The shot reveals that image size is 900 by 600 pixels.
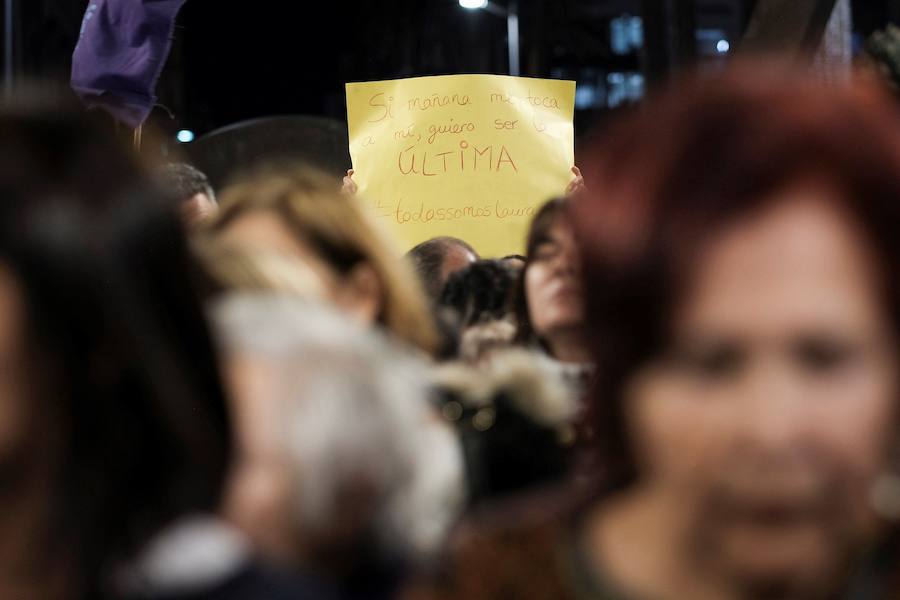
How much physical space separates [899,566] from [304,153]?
375 cm

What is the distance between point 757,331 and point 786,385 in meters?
0.05

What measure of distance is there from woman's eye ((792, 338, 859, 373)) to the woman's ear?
0.85 metres

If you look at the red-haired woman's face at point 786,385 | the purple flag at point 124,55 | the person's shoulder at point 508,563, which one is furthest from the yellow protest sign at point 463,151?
the red-haired woman's face at point 786,385

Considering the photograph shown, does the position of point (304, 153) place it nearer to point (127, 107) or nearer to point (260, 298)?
point (127, 107)

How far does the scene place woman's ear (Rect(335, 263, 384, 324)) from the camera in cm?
183

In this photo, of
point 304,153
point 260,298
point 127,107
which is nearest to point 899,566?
point 260,298

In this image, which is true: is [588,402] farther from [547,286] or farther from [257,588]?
[547,286]

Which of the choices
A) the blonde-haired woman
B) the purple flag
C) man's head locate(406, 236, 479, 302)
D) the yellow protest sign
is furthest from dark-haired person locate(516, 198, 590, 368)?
the purple flag

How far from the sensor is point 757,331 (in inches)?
40.6

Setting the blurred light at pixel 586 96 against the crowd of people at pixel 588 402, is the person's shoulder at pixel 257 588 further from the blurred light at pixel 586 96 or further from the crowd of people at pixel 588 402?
the blurred light at pixel 586 96

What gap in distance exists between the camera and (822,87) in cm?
110

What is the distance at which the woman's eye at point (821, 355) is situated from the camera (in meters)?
1.03

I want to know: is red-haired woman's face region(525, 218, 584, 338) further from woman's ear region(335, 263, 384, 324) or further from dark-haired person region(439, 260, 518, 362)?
woman's ear region(335, 263, 384, 324)

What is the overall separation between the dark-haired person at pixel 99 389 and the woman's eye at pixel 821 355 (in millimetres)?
463
